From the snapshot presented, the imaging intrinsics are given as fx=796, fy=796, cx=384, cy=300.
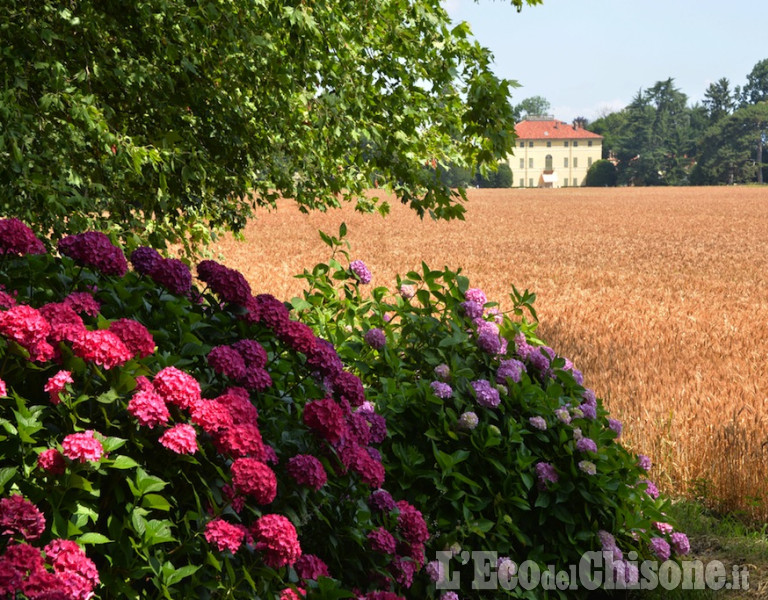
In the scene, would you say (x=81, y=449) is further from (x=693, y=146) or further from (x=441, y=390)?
(x=693, y=146)

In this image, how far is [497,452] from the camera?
12.3ft

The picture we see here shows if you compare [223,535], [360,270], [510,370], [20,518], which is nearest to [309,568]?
[223,535]

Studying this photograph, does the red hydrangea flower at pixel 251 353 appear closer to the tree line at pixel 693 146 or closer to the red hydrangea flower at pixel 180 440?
the red hydrangea flower at pixel 180 440

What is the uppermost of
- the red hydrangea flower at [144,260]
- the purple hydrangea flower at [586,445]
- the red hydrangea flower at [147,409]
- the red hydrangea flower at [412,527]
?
the red hydrangea flower at [144,260]

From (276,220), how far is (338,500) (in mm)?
27292

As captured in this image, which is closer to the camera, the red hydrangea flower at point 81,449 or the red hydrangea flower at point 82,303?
the red hydrangea flower at point 81,449

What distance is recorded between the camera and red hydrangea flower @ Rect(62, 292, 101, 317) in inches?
104

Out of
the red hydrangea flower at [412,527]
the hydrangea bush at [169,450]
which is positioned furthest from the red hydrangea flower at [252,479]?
the red hydrangea flower at [412,527]

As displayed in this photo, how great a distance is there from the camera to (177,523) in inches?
93.8

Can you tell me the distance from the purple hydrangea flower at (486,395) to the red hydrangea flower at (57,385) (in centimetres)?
205

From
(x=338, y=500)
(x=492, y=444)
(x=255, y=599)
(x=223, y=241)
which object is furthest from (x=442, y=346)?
(x=223, y=241)

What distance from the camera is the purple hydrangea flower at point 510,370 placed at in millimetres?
3977

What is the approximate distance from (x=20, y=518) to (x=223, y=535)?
543 millimetres

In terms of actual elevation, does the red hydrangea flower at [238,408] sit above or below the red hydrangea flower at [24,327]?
below
